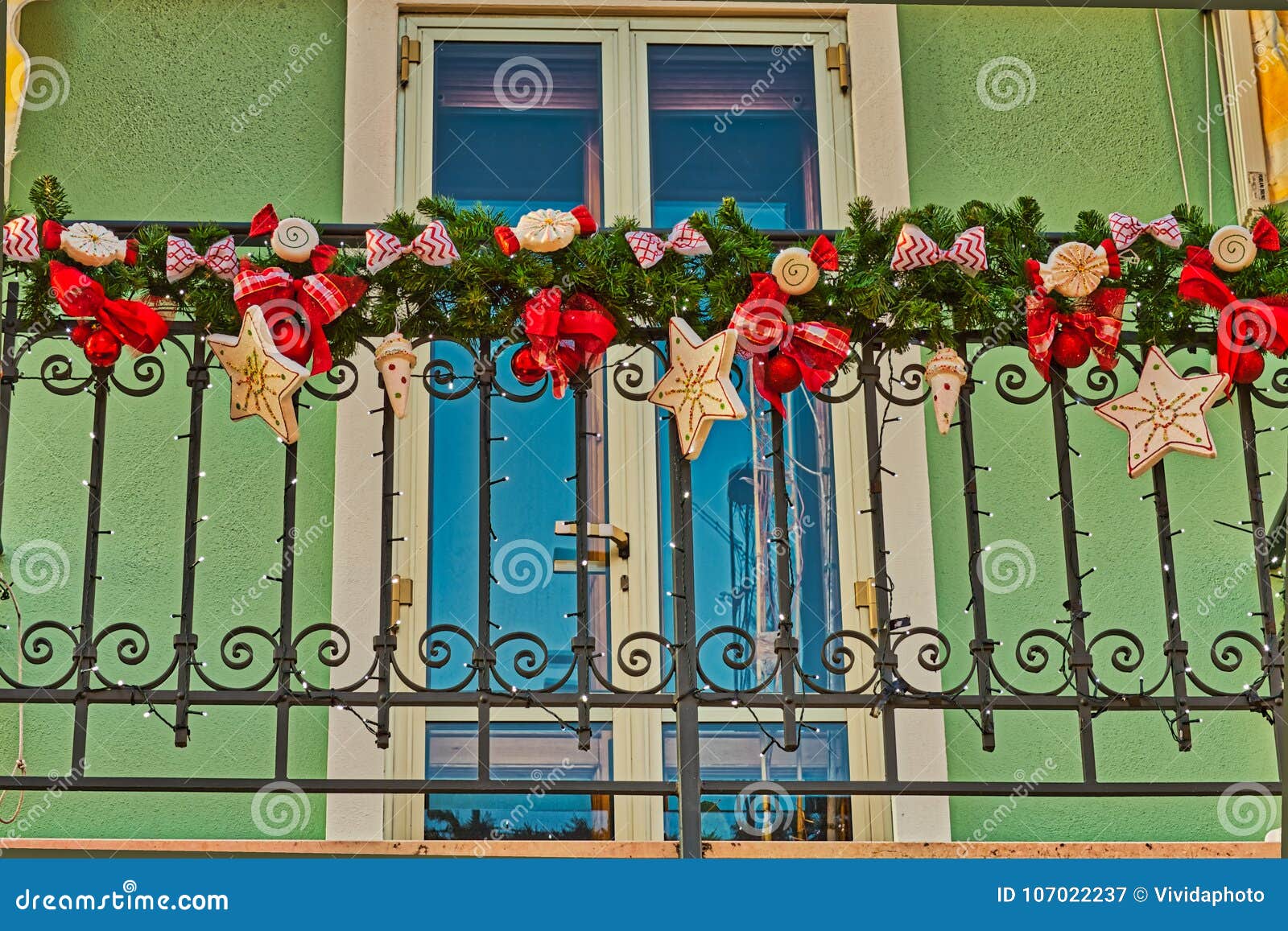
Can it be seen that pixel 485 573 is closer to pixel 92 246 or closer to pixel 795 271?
pixel 795 271

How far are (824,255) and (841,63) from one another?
221cm

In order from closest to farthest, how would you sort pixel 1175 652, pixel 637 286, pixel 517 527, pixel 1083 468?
1. pixel 1175 652
2. pixel 637 286
3. pixel 517 527
4. pixel 1083 468

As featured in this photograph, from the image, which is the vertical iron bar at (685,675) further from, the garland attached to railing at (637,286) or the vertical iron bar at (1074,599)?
the vertical iron bar at (1074,599)

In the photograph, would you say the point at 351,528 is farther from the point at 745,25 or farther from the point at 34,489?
the point at 745,25

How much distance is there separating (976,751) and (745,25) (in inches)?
109

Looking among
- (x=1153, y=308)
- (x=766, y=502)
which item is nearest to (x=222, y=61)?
(x=766, y=502)

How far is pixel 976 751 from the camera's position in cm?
494

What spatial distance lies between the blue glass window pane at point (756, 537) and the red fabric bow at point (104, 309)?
6.48 ft

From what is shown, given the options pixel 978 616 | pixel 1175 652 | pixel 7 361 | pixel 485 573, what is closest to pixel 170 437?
pixel 7 361

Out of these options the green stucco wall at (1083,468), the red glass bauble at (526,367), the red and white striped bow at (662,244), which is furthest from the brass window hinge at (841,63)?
the red glass bauble at (526,367)

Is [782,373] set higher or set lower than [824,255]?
lower

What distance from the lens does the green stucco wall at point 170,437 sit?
4824 mm

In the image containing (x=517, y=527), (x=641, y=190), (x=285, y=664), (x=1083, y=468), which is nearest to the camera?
(x=285, y=664)

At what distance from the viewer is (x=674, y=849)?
4.43 m
